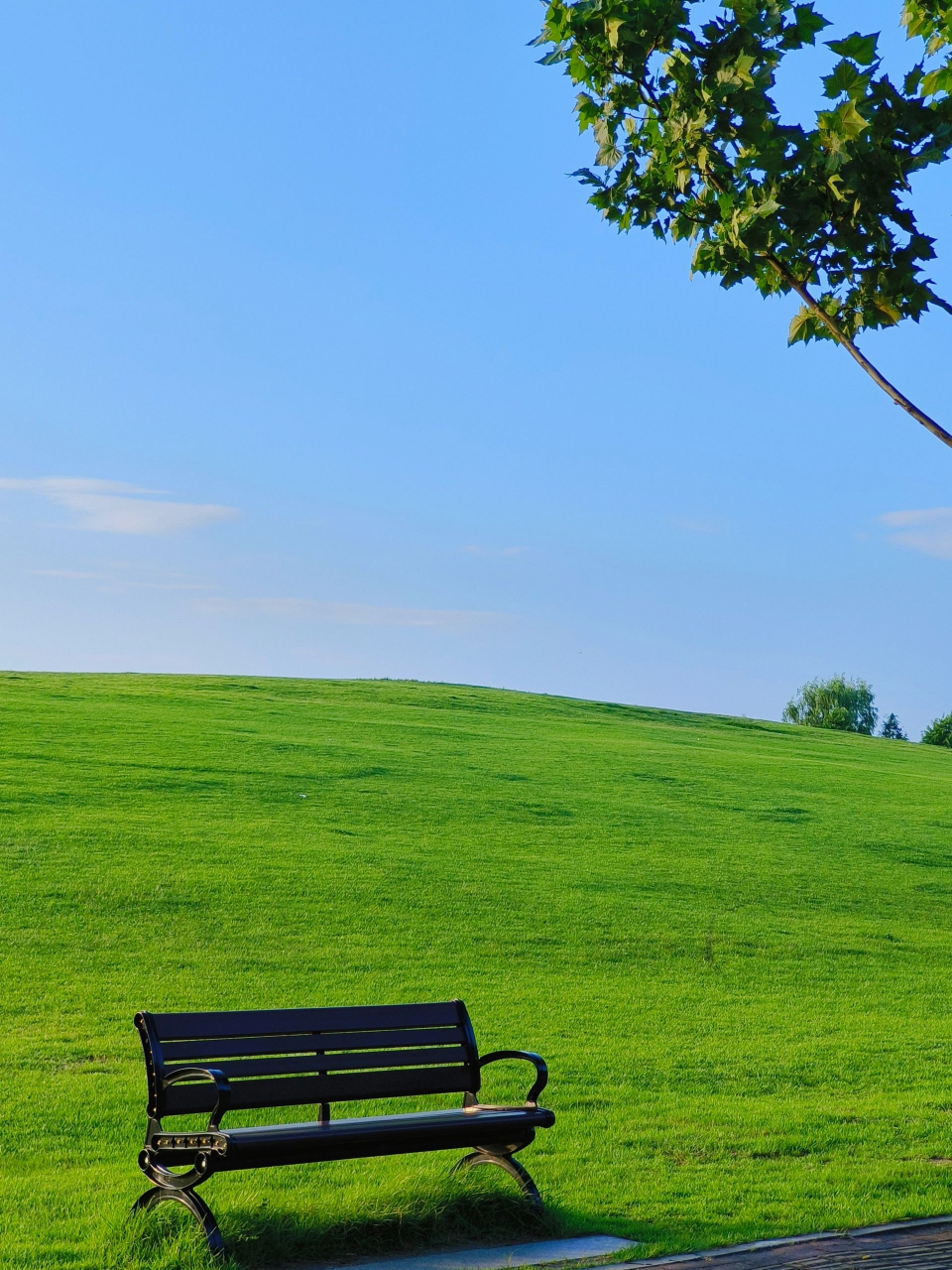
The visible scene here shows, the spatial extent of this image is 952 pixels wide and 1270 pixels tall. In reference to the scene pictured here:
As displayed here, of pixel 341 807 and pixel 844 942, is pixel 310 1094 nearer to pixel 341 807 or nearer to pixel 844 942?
pixel 844 942

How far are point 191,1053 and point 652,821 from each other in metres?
17.3

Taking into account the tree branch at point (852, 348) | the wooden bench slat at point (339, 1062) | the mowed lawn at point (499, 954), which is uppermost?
the tree branch at point (852, 348)

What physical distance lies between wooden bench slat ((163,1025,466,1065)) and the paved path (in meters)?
1.77

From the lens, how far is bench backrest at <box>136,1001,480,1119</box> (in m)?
6.16

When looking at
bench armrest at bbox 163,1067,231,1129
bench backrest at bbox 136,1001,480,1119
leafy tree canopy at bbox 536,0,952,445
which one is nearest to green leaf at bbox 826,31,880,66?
leafy tree canopy at bbox 536,0,952,445

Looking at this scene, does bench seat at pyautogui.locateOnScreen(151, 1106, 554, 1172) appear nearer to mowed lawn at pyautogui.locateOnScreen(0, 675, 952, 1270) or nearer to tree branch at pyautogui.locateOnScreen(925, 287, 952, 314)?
mowed lawn at pyautogui.locateOnScreen(0, 675, 952, 1270)

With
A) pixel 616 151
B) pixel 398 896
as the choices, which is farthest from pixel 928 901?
pixel 616 151

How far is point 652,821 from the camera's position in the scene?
22.8 m

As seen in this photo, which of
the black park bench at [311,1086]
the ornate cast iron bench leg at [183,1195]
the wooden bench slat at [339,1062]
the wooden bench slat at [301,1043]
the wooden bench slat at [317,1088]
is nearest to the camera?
the ornate cast iron bench leg at [183,1195]

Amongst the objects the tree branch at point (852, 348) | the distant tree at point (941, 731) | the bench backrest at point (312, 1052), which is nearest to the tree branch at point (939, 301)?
the tree branch at point (852, 348)

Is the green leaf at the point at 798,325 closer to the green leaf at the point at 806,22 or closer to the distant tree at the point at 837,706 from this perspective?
the green leaf at the point at 806,22

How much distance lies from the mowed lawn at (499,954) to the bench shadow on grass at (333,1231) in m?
0.02

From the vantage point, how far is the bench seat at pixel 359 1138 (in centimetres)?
570

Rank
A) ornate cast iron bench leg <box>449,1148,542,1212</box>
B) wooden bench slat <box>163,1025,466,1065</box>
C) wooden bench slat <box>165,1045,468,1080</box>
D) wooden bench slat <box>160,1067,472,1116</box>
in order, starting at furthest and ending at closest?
ornate cast iron bench leg <box>449,1148,542,1212</box> → wooden bench slat <box>165,1045,468,1080</box> → wooden bench slat <box>163,1025,466,1065</box> → wooden bench slat <box>160,1067,472,1116</box>
